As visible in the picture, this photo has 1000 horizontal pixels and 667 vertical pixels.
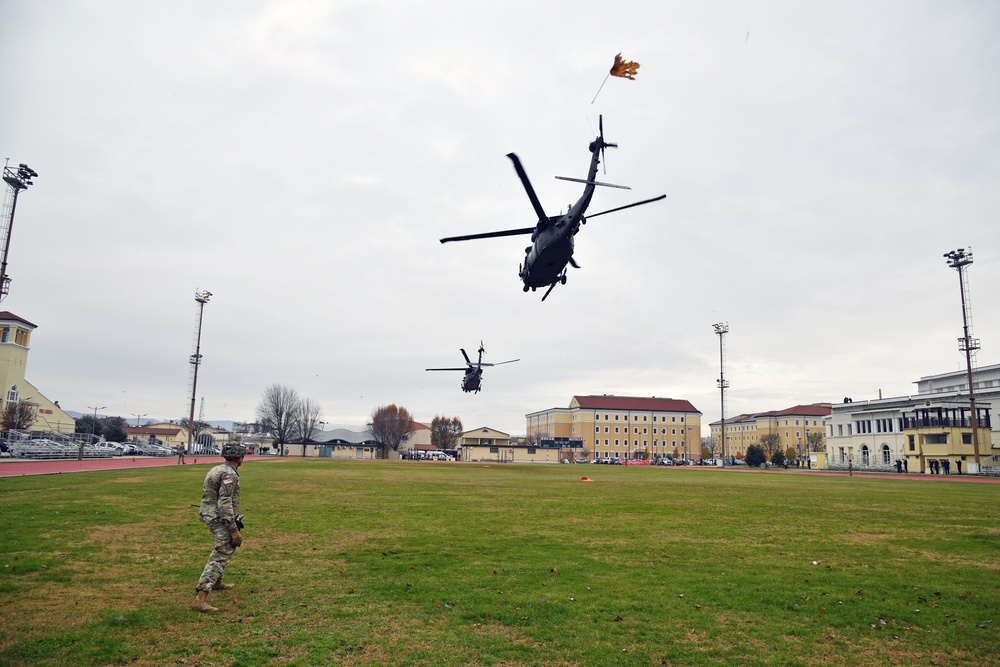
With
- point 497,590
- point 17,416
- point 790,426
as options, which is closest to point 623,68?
point 497,590

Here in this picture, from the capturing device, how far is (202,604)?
28.0ft

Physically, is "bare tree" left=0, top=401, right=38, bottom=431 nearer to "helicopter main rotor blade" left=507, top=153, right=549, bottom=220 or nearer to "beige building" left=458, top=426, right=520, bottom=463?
"beige building" left=458, top=426, right=520, bottom=463

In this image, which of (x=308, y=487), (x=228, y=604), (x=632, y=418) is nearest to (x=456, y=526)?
(x=228, y=604)

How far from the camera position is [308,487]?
2800 cm

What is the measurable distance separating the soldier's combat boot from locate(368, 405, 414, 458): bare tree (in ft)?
424

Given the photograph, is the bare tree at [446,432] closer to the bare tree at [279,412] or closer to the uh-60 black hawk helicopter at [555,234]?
the bare tree at [279,412]

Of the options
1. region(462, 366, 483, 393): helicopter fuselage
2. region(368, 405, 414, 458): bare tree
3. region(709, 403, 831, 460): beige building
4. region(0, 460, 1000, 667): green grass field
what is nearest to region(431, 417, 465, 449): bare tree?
region(368, 405, 414, 458): bare tree

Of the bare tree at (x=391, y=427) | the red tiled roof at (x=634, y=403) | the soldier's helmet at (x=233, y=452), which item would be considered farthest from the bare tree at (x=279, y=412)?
the soldier's helmet at (x=233, y=452)

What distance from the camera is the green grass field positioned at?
7.40 meters

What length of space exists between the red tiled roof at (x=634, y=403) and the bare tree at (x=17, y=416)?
4558 inches

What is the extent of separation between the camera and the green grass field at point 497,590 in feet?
24.3

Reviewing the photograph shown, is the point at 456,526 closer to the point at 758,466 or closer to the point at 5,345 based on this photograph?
the point at 5,345

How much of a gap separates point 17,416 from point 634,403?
437 ft

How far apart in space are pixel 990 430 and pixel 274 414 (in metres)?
121
